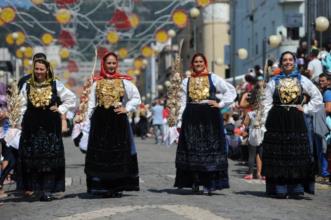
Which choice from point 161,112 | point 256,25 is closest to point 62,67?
point 256,25

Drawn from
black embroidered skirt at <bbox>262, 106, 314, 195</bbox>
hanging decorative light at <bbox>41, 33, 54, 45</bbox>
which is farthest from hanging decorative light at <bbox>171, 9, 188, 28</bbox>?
black embroidered skirt at <bbox>262, 106, 314, 195</bbox>

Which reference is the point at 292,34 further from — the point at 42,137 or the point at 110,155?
the point at 42,137

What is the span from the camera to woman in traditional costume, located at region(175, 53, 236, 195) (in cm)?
1169

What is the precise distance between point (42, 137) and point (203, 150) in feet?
6.79

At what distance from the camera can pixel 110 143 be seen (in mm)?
11422

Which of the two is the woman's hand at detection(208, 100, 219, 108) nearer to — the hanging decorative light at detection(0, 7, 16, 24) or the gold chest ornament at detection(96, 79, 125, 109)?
the gold chest ornament at detection(96, 79, 125, 109)

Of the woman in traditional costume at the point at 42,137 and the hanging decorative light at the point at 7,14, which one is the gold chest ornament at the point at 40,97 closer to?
the woman in traditional costume at the point at 42,137

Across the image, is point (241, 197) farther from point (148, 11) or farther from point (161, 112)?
point (148, 11)

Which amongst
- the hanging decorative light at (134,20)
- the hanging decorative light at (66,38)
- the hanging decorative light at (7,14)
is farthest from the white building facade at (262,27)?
the hanging decorative light at (7,14)

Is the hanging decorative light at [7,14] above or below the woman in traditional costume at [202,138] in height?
above

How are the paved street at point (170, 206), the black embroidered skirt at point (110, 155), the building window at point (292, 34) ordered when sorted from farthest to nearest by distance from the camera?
1. the building window at point (292, 34)
2. the black embroidered skirt at point (110, 155)
3. the paved street at point (170, 206)

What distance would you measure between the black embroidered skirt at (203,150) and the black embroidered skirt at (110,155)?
2.40 feet

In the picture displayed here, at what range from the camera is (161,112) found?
118 ft

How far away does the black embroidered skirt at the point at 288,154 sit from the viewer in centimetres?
1144
